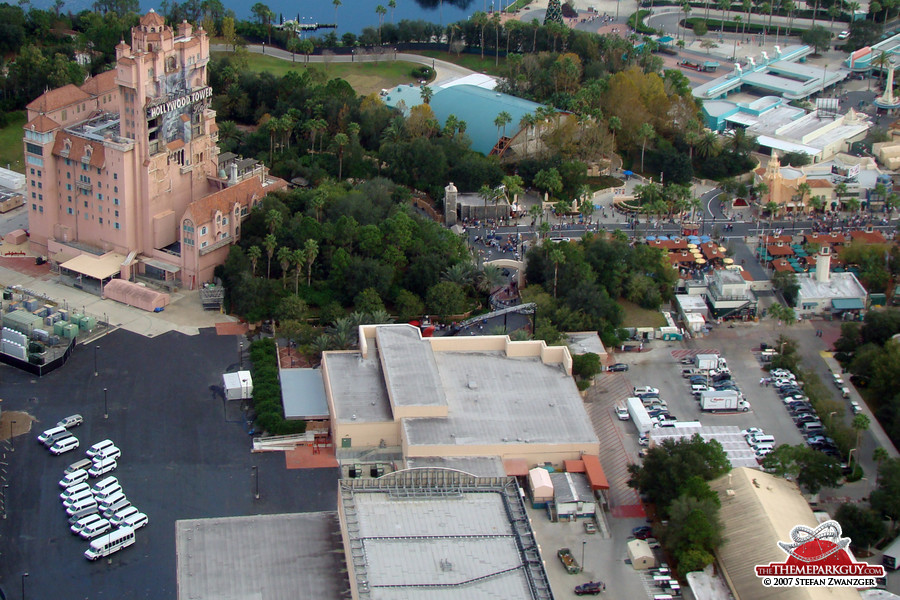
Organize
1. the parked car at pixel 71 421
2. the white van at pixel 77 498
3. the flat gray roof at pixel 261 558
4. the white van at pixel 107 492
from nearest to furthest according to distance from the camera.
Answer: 1. the flat gray roof at pixel 261 558
2. the white van at pixel 77 498
3. the white van at pixel 107 492
4. the parked car at pixel 71 421

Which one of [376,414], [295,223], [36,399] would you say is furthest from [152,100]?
[376,414]

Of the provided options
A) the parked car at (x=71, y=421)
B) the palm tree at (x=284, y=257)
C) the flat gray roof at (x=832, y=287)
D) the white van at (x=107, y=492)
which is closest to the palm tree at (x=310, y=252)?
the palm tree at (x=284, y=257)

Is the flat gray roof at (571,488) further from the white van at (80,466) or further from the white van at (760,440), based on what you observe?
the white van at (80,466)

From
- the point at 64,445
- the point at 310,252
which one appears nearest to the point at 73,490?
the point at 64,445

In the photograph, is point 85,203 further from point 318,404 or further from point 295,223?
point 318,404

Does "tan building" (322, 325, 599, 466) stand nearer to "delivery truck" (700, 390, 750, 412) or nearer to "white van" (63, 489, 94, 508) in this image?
"delivery truck" (700, 390, 750, 412)

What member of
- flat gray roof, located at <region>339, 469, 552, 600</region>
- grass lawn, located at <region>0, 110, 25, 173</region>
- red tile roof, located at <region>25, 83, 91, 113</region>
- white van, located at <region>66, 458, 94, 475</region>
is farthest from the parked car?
grass lawn, located at <region>0, 110, 25, 173</region>

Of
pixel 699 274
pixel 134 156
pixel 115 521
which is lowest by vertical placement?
pixel 115 521
